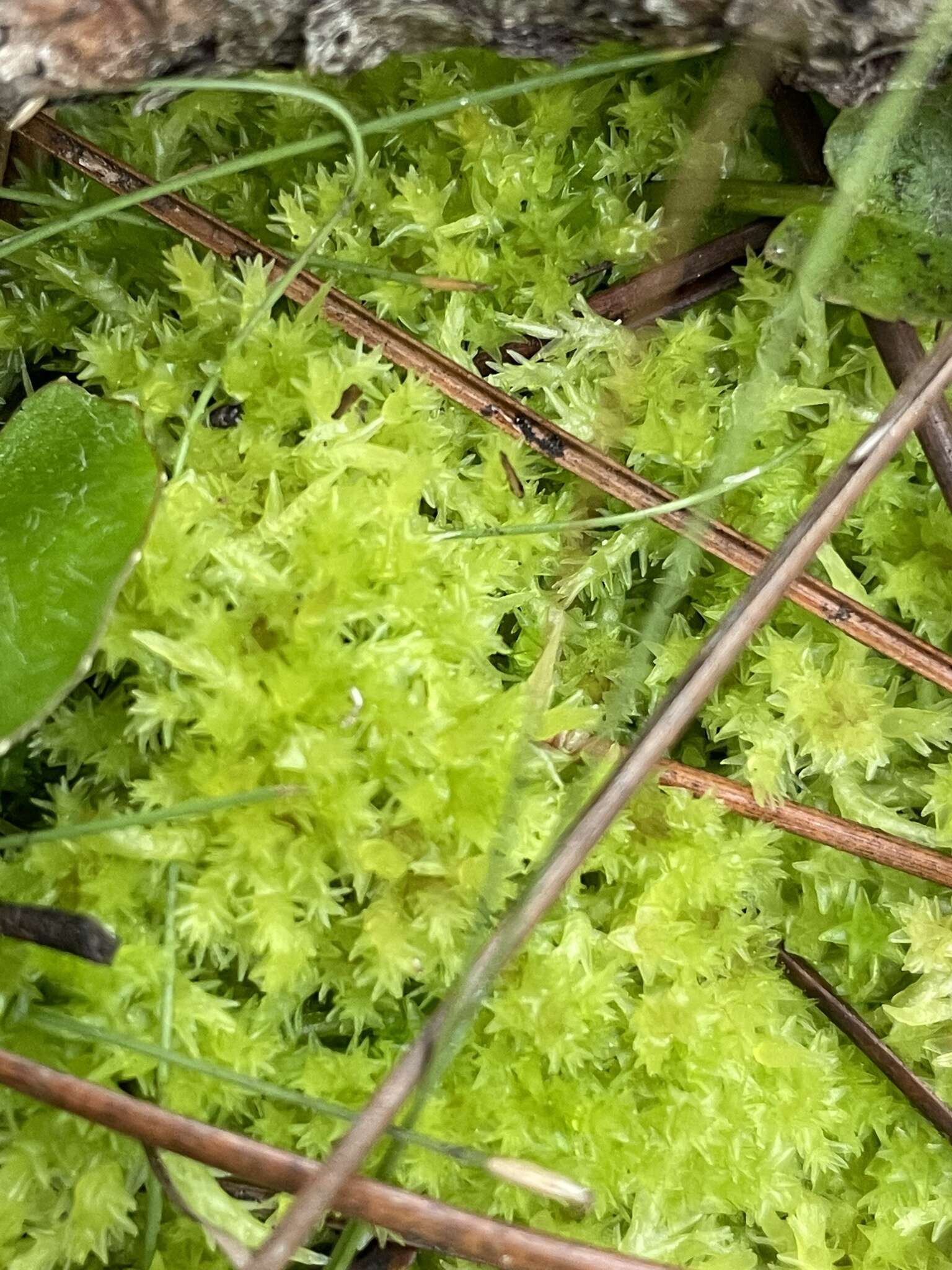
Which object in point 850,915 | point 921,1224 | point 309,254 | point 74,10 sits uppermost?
point 74,10

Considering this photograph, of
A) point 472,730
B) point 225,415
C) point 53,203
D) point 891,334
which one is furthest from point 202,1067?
point 891,334

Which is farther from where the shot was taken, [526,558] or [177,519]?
[526,558]

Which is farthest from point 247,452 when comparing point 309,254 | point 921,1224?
point 921,1224

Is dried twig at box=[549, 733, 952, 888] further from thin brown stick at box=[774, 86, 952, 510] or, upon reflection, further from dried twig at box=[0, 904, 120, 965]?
dried twig at box=[0, 904, 120, 965]

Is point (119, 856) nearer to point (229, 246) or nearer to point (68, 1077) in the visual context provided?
point (68, 1077)

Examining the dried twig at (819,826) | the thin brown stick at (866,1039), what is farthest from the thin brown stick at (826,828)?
the thin brown stick at (866,1039)

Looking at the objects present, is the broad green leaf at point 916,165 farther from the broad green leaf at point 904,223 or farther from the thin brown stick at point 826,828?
the thin brown stick at point 826,828

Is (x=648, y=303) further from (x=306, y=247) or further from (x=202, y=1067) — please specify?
(x=202, y=1067)
